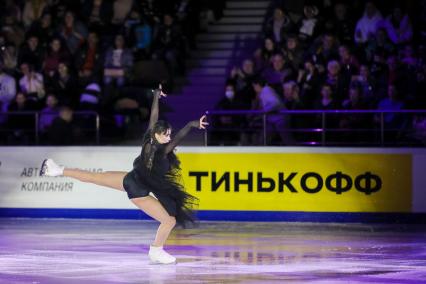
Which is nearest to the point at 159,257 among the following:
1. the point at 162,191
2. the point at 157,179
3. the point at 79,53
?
the point at 162,191

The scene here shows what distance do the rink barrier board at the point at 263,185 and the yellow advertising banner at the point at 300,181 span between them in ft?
0.05

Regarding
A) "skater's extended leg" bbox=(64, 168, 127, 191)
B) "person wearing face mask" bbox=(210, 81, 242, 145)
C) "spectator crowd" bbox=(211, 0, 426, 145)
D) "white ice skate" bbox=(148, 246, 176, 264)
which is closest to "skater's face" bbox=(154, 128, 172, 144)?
"skater's extended leg" bbox=(64, 168, 127, 191)

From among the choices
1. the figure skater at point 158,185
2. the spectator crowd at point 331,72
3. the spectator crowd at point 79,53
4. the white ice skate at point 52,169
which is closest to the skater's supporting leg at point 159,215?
the figure skater at point 158,185

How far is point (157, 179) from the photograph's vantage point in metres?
12.4

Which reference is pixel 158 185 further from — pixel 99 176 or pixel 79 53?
pixel 79 53

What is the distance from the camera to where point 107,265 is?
1222 centimetres

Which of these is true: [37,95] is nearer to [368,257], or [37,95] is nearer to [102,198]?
[102,198]

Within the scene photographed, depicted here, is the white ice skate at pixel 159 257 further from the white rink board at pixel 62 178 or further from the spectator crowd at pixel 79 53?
the spectator crowd at pixel 79 53

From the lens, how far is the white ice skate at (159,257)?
40.4 ft

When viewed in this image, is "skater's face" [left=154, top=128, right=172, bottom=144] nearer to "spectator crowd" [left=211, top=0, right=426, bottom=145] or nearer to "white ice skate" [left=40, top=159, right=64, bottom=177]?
"white ice skate" [left=40, top=159, right=64, bottom=177]

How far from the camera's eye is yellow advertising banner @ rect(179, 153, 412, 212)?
A: 1752 centimetres

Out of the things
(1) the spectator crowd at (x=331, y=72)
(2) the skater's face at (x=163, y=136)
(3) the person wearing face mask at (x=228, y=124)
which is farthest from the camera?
(3) the person wearing face mask at (x=228, y=124)

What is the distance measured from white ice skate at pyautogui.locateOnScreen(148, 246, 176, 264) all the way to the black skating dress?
410 millimetres

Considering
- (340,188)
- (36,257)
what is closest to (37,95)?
(340,188)
